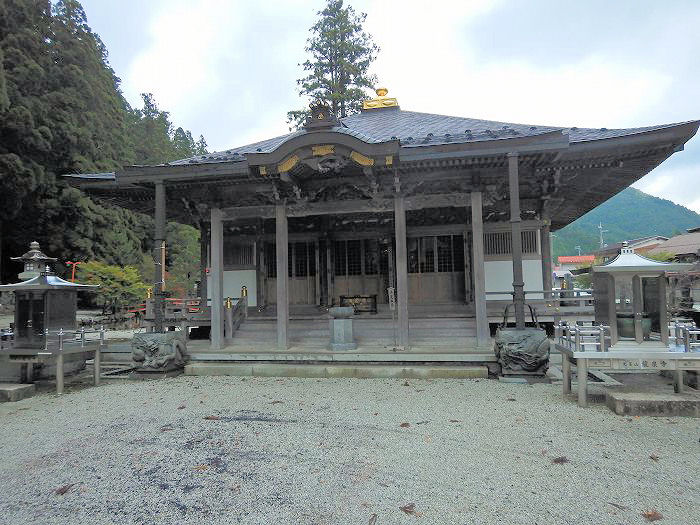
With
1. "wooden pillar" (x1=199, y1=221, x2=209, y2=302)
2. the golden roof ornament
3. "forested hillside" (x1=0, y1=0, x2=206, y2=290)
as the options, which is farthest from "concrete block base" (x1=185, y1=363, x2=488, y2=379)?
"forested hillside" (x1=0, y1=0, x2=206, y2=290)

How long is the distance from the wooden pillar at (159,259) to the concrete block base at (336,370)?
3.74 ft

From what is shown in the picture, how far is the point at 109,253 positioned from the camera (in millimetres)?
22656

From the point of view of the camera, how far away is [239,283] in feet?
39.8

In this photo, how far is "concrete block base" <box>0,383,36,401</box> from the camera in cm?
655

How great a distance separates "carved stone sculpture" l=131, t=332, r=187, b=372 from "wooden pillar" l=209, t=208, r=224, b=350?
0.97 m

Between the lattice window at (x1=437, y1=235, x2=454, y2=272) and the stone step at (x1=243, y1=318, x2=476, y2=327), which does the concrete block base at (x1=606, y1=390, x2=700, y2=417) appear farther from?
the lattice window at (x1=437, y1=235, x2=454, y2=272)

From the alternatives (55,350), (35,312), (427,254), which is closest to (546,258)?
(427,254)

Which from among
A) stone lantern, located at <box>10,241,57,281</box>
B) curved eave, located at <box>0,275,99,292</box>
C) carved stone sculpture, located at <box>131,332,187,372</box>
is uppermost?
stone lantern, located at <box>10,241,57,281</box>

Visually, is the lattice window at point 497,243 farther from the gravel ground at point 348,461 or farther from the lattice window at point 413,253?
the gravel ground at point 348,461

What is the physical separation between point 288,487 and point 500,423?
105 inches

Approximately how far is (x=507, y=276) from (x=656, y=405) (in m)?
5.99

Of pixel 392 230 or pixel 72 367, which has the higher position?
pixel 392 230

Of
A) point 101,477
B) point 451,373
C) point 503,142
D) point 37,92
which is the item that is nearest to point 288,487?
A: point 101,477

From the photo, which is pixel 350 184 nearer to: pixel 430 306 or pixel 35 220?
pixel 430 306
